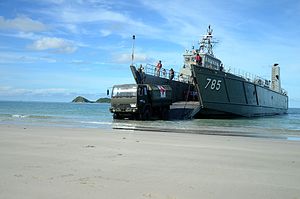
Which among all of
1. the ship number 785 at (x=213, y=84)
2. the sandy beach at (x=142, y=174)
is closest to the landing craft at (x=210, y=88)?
the ship number 785 at (x=213, y=84)

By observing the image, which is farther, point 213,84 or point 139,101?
point 213,84

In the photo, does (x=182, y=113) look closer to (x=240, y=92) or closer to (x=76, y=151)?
(x=240, y=92)

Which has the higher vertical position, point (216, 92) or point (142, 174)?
point (216, 92)

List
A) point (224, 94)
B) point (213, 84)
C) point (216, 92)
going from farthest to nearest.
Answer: point (224, 94) < point (216, 92) < point (213, 84)

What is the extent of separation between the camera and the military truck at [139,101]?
23.4 metres

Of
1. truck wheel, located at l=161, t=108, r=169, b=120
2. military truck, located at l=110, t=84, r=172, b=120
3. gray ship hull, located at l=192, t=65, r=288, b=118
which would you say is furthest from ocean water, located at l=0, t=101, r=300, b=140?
truck wheel, located at l=161, t=108, r=169, b=120

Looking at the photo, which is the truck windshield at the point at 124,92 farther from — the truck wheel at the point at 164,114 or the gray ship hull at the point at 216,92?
the truck wheel at the point at 164,114

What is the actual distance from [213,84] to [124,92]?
6.89 meters

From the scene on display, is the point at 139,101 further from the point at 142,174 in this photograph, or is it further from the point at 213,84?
the point at 142,174

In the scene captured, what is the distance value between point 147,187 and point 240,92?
84.8ft

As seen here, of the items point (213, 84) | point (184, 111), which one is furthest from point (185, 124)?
point (213, 84)

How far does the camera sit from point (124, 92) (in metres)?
23.9

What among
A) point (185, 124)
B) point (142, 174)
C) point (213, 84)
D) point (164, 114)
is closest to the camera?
point (142, 174)

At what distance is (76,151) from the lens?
7.43m
